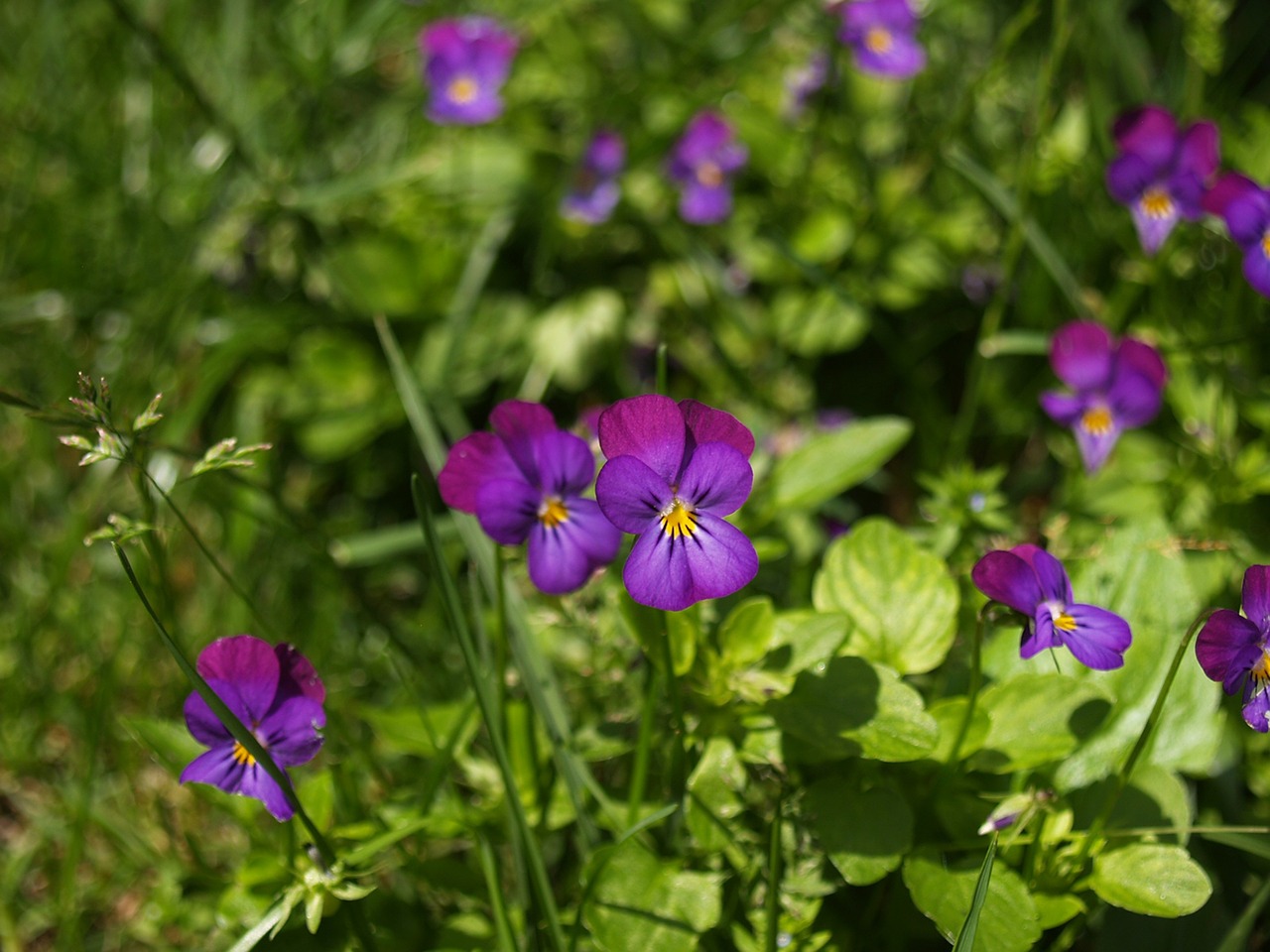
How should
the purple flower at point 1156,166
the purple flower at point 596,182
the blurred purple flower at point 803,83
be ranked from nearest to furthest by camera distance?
1. the purple flower at point 1156,166
2. the purple flower at point 596,182
3. the blurred purple flower at point 803,83

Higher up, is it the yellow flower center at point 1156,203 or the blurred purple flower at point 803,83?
the yellow flower center at point 1156,203

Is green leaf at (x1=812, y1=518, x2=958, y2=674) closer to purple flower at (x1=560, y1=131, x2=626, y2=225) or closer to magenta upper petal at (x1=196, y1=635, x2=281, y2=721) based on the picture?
magenta upper petal at (x1=196, y1=635, x2=281, y2=721)

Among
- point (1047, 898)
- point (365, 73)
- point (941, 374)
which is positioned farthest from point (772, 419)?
point (365, 73)

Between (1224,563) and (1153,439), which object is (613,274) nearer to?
(1153,439)

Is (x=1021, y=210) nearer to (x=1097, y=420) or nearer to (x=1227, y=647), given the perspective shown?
(x=1097, y=420)

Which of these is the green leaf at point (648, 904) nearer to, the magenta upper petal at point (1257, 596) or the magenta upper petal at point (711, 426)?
the magenta upper petal at point (711, 426)

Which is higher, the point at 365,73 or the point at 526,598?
the point at 365,73

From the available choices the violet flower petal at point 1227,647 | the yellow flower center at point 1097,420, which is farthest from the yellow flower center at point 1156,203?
the violet flower petal at point 1227,647
